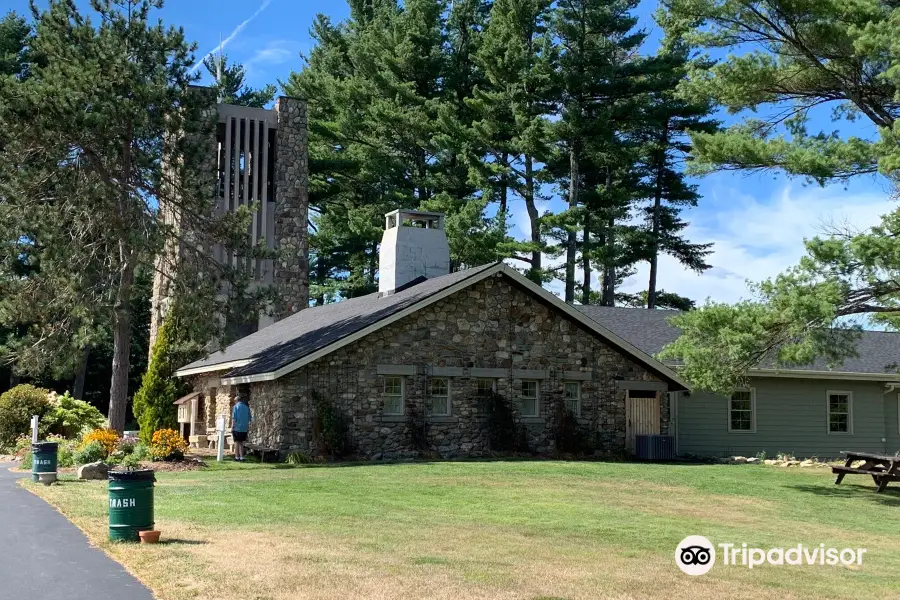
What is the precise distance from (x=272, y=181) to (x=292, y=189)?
884 mm

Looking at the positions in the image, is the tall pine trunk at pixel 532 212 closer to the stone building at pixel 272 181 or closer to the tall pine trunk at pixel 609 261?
the tall pine trunk at pixel 609 261

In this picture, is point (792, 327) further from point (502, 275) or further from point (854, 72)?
point (502, 275)

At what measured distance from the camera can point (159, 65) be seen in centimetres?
2853

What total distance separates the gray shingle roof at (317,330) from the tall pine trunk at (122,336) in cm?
281

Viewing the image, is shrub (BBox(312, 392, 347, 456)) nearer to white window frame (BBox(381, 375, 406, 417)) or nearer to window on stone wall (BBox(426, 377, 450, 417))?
white window frame (BBox(381, 375, 406, 417))

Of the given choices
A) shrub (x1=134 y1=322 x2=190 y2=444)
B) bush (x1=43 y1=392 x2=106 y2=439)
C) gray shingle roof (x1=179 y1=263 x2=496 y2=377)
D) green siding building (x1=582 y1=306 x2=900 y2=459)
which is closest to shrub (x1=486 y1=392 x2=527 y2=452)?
gray shingle roof (x1=179 y1=263 x2=496 y2=377)

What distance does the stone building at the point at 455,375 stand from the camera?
2389 centimetres

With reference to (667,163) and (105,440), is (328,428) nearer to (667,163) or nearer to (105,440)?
(105,440)

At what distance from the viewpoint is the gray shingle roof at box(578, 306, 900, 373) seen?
29419mm

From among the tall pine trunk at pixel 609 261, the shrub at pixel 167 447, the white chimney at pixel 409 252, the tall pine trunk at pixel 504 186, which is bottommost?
the shrub at pixel 167 447

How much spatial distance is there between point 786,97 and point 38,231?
61.3ft

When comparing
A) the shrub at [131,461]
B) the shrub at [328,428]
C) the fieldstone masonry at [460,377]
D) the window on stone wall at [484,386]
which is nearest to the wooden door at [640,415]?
the fieldstone masonry at [460,377]

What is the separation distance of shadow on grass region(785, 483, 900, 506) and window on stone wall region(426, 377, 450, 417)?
8.69 m

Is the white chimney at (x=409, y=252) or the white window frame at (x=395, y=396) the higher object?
the white chimney at (x=409, y=252)
